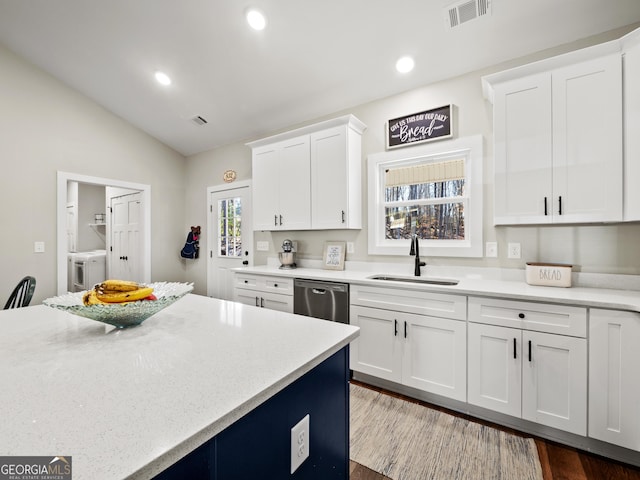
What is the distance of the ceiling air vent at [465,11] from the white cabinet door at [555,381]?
7.32ft

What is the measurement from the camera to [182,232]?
4922mm

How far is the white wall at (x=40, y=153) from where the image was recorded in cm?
A: 315

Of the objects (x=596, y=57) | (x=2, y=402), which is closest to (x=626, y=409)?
(x=596, y=57)

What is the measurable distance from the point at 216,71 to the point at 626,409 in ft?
13.5

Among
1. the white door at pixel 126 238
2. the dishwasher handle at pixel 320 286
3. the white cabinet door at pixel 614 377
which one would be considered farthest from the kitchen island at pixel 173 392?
the white door at pixel 126 238

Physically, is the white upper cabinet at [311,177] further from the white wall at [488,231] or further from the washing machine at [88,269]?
the washing machine at [88,269]

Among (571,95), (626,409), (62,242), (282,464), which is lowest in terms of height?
(626,409)

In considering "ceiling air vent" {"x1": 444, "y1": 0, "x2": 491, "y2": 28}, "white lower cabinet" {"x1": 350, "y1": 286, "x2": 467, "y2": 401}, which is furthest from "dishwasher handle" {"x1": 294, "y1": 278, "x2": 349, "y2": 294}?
"ceiling air vent" {"x1": 444, "y1": 0, "x2": 491, "y2": 28}

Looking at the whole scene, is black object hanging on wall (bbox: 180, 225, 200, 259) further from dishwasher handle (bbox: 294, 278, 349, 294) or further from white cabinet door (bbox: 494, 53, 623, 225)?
white cabinet door (bbox: 494, 53, 623, 225)

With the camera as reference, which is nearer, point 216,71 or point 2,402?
point 2,402

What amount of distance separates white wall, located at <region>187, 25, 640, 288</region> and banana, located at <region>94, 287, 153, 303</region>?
2.40 metres

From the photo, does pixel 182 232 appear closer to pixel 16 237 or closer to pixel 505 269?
pixel 16 237

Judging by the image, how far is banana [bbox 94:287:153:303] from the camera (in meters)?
0.91

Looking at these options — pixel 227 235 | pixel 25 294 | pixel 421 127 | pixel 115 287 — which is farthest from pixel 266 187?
pixel 115 287
